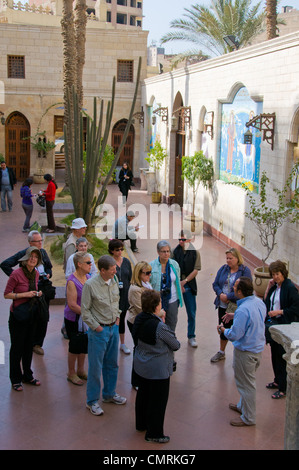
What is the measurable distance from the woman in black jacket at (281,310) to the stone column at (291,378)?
2314mm

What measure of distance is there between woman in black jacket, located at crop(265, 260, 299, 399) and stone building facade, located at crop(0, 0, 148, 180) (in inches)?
836

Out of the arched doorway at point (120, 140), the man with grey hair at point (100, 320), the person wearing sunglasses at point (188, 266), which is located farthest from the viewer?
the arched doorway at point (120, 140)

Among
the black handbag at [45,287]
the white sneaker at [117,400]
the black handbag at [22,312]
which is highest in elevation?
the black handbag at [45,287]

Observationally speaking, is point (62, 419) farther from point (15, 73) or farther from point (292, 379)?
point (15, 73)

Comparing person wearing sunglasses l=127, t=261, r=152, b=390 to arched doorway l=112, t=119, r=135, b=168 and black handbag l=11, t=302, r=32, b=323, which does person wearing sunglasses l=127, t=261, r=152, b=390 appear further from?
arched doorway l=112, t=119, r=135, b=168

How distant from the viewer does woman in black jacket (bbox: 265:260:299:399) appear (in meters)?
6.61

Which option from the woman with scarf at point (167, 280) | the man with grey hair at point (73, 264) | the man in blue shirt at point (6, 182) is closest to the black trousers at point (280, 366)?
the woman with scarf at point (167, 280)

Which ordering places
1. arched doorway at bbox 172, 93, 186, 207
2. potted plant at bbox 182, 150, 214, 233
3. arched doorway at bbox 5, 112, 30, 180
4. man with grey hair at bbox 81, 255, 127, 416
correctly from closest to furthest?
man with grey hair at bbox 81, 255, 127, 416 < potted plant at bbox 182, 150, 214, 233 < arched doorway at bbox 172, 93, 186, 207 < arched doorway at bbox 5, 112, 30, 180

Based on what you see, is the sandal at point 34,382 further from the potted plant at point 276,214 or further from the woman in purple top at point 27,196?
the woman in purple top at point 27,196

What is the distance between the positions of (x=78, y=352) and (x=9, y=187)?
12.4m

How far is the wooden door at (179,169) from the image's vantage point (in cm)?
2023

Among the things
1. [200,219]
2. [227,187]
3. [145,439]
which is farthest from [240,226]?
[145,439]

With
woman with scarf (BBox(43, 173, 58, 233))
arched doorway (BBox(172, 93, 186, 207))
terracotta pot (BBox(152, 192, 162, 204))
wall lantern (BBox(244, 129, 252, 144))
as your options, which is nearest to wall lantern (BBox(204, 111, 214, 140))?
wall lantern (BBox(244, 129, 252, 144))

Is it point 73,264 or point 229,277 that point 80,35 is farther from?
point 229,277
